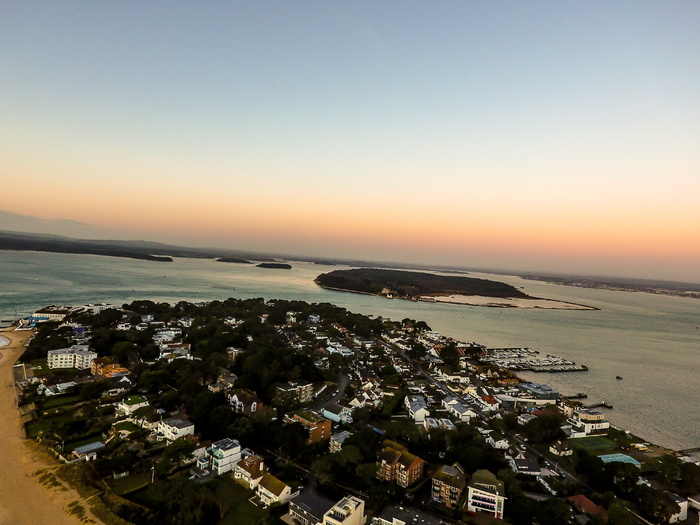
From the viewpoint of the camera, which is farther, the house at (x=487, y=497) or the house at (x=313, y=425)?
the house at (x=313, y=425)

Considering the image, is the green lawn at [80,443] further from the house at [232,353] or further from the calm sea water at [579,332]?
the calm sea water at [579,332]

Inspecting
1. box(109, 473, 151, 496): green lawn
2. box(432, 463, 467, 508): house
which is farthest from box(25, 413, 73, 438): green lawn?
box(432, 463, 467, 508): house

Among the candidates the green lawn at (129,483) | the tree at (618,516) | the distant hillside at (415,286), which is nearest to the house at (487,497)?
the tree at (618,516)

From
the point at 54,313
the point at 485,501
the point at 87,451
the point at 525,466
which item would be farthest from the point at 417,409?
the point at 54,313

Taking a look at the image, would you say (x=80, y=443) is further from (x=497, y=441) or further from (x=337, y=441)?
(x=497, y=441)

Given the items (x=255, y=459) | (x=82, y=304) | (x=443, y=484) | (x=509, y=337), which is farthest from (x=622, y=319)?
(x=82, y=304)

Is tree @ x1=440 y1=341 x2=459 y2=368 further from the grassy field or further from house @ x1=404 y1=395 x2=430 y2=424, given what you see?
the grassy field
